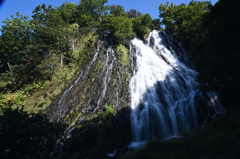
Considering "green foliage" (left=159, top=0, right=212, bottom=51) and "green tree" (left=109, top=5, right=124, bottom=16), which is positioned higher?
"green tree" (left=109, top=5, right=124, bottom=16)

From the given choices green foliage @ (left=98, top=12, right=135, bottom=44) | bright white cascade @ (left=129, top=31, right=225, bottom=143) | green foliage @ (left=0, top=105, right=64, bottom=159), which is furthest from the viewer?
green foliage @ (left=98, top=12, right=135, bottom=44)

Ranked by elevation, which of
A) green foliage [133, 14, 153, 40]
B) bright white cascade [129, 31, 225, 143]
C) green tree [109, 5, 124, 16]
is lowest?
bright white cascade [129, 31, 225, 143]

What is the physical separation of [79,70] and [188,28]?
652 inches

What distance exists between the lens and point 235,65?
7.06 m

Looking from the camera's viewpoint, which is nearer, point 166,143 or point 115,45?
point 166,143

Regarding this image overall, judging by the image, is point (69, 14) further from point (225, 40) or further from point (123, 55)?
point (225, 40)

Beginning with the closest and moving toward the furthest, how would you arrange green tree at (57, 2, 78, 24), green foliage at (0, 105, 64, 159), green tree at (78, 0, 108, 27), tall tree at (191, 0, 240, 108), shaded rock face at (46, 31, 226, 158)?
green foliage at (0, 105, 64, 159) < tall tree at (191, 0, 240, 108) < shaded rock face at (46, 31, 226, 158) < green tree at (57, 2, 78, 24) < green tree at (78, 0, 108, 27)

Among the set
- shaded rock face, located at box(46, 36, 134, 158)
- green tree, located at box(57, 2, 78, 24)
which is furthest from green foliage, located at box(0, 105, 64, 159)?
green tree, located at box(57, 2, 78, 24)

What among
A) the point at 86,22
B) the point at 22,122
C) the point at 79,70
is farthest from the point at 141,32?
the point at 22,122

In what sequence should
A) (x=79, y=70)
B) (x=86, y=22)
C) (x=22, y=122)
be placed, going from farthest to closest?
(x=86, y=22)
(x=79, y=70)
(x=22, y=122)

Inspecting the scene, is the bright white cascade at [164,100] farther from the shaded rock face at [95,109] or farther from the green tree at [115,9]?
the green tree at [115,9]

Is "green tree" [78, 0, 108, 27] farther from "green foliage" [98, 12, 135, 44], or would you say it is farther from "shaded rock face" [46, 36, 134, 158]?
"shaded rock face" [46, 36, 134, 158]

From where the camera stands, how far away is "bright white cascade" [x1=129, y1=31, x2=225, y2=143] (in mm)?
10305

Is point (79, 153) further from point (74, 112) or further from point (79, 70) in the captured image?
point (79, 70)
